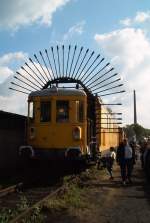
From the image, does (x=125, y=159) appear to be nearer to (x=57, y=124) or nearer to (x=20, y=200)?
(x=57, y=124)

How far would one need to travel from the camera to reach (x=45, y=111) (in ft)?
57.2

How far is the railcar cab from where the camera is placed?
→ 1689 centimetres

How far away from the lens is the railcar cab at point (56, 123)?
16.9 meters

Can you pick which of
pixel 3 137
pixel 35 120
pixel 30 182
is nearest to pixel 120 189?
pixel 30 182

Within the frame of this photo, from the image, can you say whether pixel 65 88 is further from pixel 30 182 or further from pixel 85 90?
pixel 30 182

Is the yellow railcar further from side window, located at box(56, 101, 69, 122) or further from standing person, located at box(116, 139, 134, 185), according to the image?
standing person, located at box(116, 139, 134, 185)

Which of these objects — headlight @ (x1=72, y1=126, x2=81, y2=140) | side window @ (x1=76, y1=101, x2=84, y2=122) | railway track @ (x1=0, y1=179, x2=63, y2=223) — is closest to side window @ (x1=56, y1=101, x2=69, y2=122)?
side window @ (x1=76, y1=101, x2=84, y2=122)

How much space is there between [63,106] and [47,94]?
735 mm

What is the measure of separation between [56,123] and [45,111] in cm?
67

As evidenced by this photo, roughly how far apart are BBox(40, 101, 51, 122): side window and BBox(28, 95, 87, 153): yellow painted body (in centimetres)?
12

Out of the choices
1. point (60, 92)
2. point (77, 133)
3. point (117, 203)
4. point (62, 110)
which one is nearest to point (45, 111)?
point (62, 110)

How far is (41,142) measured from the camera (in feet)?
56.4

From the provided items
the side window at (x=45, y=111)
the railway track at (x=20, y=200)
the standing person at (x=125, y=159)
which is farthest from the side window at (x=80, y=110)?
the railway track at (x=20, y=200)

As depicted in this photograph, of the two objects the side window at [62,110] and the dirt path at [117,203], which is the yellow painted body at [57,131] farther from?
the dirt path at [117,203]
